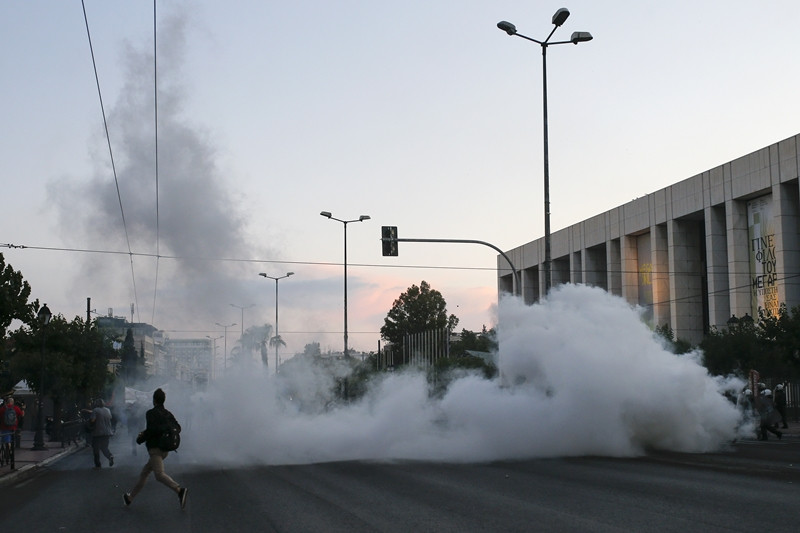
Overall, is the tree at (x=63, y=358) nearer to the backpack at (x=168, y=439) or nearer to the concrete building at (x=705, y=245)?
the concrete building at (x=705, y=245)

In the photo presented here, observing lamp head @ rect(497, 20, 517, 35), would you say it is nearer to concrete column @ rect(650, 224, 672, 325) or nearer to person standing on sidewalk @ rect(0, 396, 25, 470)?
person standing on sidewalk @ rect(0, 396, 25, 470)

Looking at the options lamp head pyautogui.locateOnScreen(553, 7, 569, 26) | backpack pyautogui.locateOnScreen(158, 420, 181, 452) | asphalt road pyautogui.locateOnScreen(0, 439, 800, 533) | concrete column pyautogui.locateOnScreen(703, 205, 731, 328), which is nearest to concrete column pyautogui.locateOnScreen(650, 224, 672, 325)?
concrete column pyautogui.locateOnScreen(703, 205, 731, 328)

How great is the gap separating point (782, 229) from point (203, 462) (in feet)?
126

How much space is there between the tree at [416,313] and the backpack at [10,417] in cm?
8714

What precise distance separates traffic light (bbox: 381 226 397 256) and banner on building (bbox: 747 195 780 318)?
29.0 m

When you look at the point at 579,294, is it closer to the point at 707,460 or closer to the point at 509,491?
the point at 707,460

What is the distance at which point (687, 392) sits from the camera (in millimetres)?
20656

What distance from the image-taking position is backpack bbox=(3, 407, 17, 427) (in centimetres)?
2133

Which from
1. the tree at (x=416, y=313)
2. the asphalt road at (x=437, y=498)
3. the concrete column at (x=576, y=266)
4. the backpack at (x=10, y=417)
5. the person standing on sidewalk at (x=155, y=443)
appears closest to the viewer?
the asphalt road at (x=437, y=498)

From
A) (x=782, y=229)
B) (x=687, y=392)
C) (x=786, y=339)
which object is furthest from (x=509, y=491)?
(x=782, y=229)

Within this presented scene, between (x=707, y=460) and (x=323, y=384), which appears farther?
(x=323, y=384)

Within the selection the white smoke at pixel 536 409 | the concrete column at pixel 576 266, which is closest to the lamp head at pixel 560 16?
the white smoke at pixel 536 409

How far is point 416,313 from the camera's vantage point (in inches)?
4338

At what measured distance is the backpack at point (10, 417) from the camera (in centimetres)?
2133
